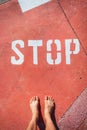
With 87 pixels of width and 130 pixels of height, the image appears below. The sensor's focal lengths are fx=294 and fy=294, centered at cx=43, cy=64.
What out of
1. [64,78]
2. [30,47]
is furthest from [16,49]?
[64,78]

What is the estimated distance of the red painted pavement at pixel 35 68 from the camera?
477 centimetres

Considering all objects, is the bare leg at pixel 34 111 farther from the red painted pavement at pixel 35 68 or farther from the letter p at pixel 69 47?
the letter p at pixel 69 47

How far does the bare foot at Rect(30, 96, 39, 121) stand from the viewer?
4.69 m

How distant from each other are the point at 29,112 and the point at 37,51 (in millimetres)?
1018

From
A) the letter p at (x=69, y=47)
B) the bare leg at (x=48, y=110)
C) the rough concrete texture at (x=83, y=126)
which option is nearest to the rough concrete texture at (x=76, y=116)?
the rough concrete texture at (x=83, y=126)

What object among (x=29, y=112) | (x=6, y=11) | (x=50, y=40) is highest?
(x=6, y=11)

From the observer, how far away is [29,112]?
4.81 metres

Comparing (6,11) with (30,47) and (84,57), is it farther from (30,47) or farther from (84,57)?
(84,57)

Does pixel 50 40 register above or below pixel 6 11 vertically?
below

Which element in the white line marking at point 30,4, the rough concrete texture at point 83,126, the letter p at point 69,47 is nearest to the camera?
the rough concrete texture at point 83,126

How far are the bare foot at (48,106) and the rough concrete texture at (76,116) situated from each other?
9.0 inches

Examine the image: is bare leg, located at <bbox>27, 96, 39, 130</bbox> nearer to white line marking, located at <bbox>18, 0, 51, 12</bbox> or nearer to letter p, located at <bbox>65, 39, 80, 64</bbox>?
letter p, located at <bbox>65, 39, 80, 64</bbox>

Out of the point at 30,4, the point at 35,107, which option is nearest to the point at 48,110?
the point at 35,107

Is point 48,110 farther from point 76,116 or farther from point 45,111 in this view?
point 76,116
